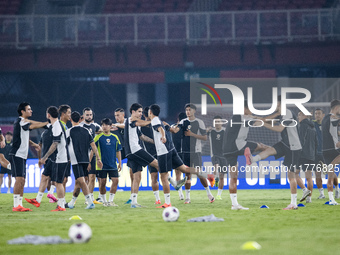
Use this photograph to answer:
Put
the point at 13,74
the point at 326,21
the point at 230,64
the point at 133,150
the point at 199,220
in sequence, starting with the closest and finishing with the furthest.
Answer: the point at 199,220 < the point at 133,150 < the point at 326,21 < the point at 230,64 < the point at 13,74

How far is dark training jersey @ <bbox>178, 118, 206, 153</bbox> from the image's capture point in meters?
14.0

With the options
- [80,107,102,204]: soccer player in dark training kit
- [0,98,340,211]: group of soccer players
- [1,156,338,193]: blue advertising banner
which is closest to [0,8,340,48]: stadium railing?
[1,156,338,193]: blue advertising banner

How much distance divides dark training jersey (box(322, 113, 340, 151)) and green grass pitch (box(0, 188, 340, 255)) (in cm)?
287

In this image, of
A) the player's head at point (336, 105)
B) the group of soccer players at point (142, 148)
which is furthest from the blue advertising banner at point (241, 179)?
the player's head at point (336, 105)

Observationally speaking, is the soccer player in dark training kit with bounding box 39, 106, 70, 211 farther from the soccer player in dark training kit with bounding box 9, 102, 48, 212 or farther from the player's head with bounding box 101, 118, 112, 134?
the player's head with bounding box 101, 118, 112, 134

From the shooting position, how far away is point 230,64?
26.8 m

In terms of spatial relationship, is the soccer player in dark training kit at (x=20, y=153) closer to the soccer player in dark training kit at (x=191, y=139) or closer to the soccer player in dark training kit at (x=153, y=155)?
the soccer player in dark training kit at (x=153, y=155)

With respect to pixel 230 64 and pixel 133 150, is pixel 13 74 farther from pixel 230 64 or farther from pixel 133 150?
pixel 133 150

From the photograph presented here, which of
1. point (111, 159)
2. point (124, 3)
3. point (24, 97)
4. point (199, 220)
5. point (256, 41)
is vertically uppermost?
point (124, 3)

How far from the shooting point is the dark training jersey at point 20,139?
11.8 meters

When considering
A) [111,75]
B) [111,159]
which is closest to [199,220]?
[111,159]

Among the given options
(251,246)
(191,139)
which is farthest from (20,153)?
(251,246)

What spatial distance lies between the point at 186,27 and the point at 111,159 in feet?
43.1

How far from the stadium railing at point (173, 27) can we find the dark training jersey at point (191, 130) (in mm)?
11224
